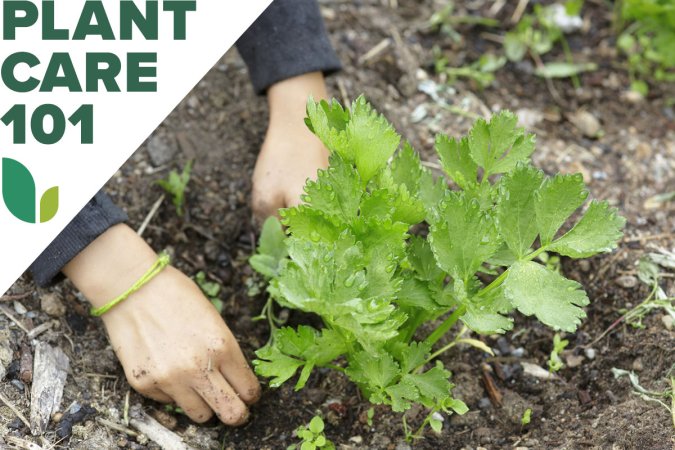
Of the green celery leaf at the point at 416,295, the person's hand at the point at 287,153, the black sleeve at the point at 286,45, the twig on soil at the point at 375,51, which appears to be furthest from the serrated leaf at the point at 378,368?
the twig on soil at the point at 375,51

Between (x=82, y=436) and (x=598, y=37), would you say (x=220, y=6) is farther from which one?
(x=598, y=37)

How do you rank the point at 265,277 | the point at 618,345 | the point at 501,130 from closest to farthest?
the point at 501,130, the point at 618,345, the point at 265,277

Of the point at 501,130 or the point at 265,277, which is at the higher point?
the point at 501,130

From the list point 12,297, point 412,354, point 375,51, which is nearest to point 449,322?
point 412,354

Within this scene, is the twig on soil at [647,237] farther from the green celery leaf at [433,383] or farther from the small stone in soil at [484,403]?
the green celery leaf at [433,383]

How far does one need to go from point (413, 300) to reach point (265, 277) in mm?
608

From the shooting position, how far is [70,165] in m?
1.78

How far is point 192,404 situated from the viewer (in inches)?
71.3

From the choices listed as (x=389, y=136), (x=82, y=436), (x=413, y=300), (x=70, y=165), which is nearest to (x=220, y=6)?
(x=70, y=165)

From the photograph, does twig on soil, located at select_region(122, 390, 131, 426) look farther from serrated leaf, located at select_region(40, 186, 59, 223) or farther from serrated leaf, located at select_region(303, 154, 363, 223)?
serrated leaf, located at select_region(303, 154, 363, 223)

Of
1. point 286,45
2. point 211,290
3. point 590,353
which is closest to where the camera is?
point 590,353

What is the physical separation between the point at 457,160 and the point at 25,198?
3.17ft

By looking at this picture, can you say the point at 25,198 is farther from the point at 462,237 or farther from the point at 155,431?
the point at 462,237
